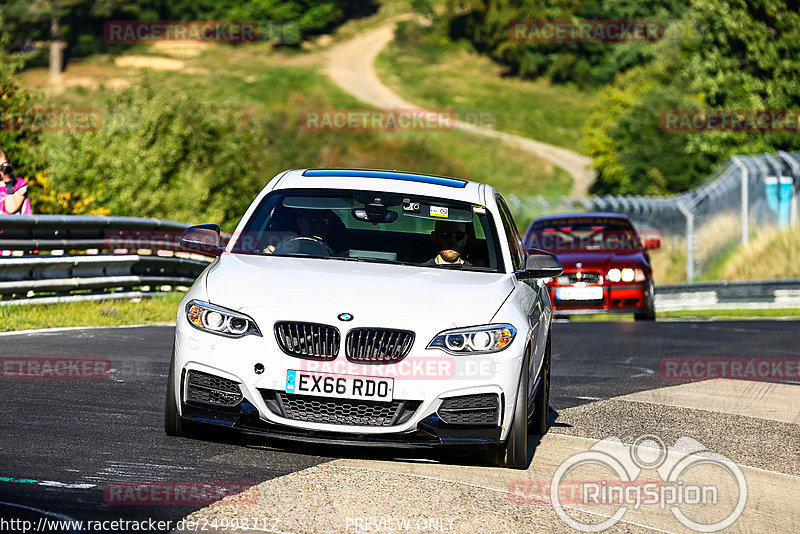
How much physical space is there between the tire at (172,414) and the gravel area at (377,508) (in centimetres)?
92

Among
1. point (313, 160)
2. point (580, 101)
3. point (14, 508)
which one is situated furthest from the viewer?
point (580, 101)

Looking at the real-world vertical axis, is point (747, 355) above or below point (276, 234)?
below

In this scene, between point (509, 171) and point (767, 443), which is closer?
point (767, 443)

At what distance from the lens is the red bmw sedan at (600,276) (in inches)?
757

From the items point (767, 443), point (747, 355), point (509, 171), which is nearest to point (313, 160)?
point (509, 171)

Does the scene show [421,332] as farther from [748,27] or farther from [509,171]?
[509,171]

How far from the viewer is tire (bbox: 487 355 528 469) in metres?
6.95

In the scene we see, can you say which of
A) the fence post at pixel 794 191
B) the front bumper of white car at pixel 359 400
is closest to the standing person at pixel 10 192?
the front bumper of white car at pixel 359 400

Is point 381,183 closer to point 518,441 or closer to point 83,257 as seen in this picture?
point 518,441

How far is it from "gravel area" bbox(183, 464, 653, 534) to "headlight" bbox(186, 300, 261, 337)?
0.82 metres

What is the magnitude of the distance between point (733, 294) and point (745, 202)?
23.1ft

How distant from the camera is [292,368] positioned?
6.61m

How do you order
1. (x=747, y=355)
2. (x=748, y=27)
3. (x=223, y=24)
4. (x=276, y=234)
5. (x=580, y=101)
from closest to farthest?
(x=276, y=234) < (x=747, y=355) < (x=748, y=27) < (x=580, y=101) < (x=223, y=24)

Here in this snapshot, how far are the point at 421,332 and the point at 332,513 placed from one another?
131cm
